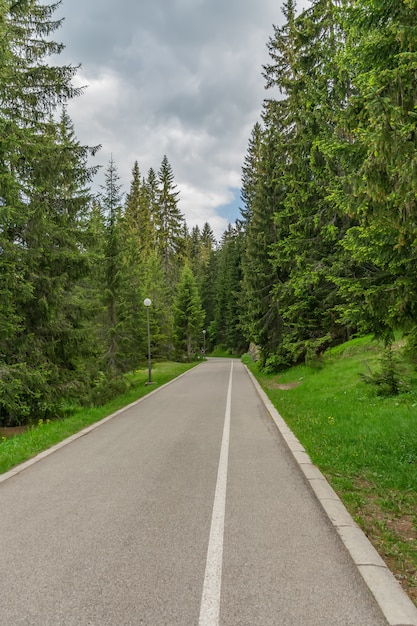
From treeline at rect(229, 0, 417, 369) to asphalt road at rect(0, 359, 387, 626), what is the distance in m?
4.09

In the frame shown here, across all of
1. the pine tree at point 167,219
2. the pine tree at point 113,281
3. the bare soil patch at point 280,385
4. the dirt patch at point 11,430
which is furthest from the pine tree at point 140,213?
the dirt patch at point 11,430

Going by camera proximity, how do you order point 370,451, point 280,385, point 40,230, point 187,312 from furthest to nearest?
point 187,312 < point 280,385 < point 40,230 < point 370,451

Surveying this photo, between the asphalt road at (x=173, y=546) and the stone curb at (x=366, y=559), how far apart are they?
0.26 ft

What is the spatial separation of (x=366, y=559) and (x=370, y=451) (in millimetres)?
3246

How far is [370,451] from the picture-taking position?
20.6 feet

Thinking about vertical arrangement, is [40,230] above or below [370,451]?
above

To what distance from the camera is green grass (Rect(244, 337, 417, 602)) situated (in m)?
3.84

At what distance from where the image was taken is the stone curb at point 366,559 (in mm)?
2646

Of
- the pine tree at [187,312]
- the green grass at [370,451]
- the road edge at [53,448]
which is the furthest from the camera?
the pine tree at [187,312]

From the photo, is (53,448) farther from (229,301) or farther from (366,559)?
(229,301)

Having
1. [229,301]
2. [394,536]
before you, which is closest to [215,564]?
[394,536]

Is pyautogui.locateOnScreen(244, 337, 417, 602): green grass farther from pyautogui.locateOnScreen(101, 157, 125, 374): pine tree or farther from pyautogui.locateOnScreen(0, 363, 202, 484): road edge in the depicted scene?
pyautogui.locateOnScreen(101, 157, 125, 374): pine tree

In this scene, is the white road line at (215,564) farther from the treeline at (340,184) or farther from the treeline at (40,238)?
the treeline at (40,238)

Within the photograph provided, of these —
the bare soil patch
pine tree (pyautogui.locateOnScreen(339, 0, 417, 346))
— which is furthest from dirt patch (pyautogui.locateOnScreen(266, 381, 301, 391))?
pine tree (pyautogui.locateOnScreen(339, 0, 417, 346))
